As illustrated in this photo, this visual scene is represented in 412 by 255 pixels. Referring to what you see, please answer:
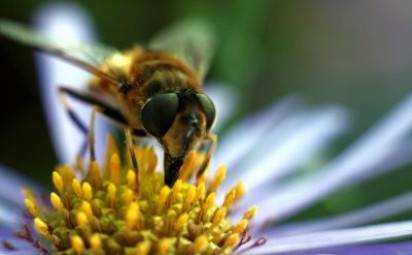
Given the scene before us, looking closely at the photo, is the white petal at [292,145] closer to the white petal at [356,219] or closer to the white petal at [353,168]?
the white petal at [353,168]

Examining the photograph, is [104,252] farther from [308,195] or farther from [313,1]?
[313,1]

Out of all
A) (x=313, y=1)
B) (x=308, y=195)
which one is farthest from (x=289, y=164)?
(x=313, y=1)

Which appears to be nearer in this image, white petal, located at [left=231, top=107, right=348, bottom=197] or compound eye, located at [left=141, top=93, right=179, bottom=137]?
compound eye, located at [left=141, top=93, right=179, bottom=137]

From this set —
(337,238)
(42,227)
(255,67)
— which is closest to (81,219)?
(42,227)

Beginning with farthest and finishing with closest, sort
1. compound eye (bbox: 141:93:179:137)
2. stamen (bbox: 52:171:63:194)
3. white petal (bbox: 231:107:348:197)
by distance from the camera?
white petal (bbox: 231:107:348:197)
stamen (bbox: 52:171:63:194)
compound eye (bbox: 141:93:179:137)

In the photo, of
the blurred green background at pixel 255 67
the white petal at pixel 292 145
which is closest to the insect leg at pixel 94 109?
the white petal at pixel 292 145

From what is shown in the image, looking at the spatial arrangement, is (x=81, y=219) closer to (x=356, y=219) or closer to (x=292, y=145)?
(x=356, y=219)

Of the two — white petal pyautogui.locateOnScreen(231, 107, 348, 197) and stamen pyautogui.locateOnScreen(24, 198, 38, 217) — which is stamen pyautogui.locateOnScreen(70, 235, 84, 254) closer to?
stamen pyautogui.locateOnScreen(24, 198, 38, 217)

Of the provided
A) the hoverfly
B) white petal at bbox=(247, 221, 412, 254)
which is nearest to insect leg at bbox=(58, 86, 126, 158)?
the hoverfly
